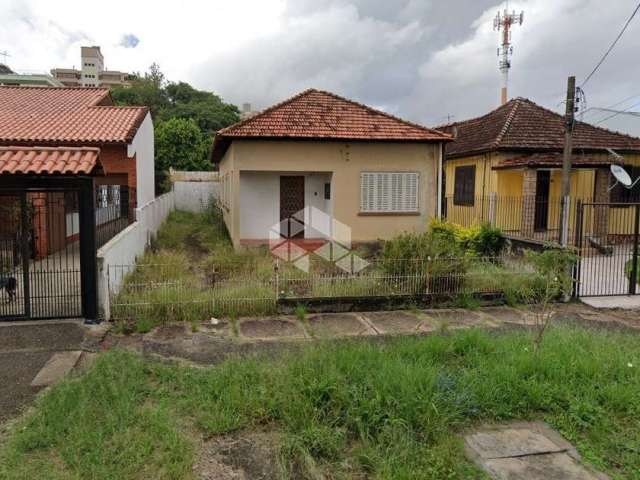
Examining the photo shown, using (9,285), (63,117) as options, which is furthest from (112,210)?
(63,117)

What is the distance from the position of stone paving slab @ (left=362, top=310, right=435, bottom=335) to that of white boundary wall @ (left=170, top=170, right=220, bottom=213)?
21370 mm

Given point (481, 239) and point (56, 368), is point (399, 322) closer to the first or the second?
point (56, 368)

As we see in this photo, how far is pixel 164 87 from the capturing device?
47781mm

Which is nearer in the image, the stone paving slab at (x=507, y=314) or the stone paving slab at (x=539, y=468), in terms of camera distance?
the stone paving slab at (x=539, y=468)

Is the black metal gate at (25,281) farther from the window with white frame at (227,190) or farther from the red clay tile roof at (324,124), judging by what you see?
the window with white frame at (227,190)

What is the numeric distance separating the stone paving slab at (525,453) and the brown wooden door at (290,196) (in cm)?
1173

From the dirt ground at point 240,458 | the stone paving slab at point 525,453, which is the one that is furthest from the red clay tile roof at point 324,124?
the stone paving slab at point 525,453

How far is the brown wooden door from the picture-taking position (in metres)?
15.3

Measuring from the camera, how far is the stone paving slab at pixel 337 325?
272 inches

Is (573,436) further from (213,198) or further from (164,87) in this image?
(164,87)

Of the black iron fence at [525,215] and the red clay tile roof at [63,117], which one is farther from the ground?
the red clay tile roof at [63,117]

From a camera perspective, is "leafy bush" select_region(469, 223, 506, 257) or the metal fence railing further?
"leafy bush" select_region(469, 223, 506, 257)

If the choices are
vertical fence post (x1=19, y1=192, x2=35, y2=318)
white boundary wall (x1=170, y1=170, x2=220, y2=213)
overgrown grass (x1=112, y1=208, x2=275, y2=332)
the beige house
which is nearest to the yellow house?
the beige house

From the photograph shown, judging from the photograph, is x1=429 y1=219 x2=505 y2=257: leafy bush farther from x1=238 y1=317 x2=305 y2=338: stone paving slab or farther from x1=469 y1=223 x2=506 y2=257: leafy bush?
x1=238 y1=317 x2=305 y2=338: stone paving slab
